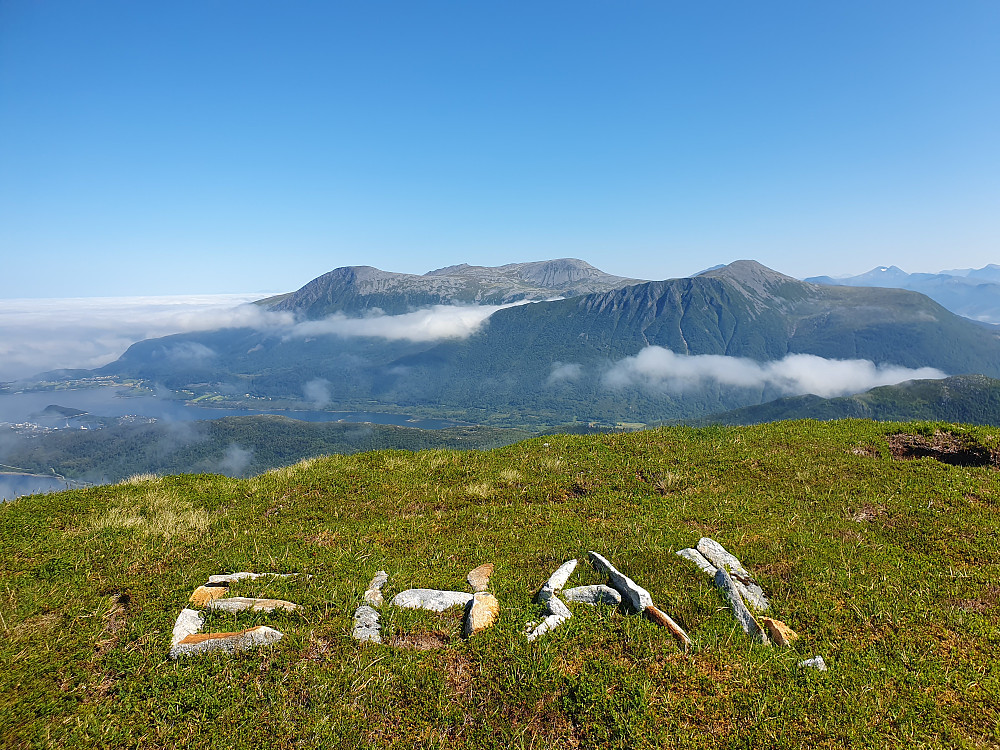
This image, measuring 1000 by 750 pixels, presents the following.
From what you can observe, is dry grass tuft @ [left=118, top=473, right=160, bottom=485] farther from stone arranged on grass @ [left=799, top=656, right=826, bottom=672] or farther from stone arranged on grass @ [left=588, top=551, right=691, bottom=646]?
stone arranged on grass @ [left=799, top=656, right=826, bottom=672]

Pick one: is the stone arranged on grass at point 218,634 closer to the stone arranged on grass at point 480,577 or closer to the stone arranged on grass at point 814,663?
the stone arranged on grass at point 480,577

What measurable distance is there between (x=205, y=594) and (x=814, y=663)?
10.7 metres

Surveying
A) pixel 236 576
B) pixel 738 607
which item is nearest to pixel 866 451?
pixel 738 607

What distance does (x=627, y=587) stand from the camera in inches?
342

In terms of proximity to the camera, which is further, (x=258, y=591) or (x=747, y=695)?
(x=258, y=591)

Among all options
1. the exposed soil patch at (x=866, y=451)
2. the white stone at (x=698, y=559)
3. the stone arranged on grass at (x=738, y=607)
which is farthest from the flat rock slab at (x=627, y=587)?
the exposed soil patch at (x=866, y=451)

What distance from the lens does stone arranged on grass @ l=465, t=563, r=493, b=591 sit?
30.7ft

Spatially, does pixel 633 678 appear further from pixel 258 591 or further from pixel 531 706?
pixel 258 591

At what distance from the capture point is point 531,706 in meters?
6.39

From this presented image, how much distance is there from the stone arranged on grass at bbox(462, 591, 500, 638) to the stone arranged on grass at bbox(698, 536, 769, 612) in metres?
4.85

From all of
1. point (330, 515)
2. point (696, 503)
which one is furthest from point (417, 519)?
point (696, 503)

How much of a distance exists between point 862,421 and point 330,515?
2242cm

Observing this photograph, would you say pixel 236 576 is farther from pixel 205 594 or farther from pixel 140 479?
pixel 140 479

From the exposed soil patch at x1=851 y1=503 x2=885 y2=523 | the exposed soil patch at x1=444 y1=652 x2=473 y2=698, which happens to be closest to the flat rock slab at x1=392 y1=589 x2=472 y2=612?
the exposed soil patch at x1=444 y1=652 x2=473 y2=698
